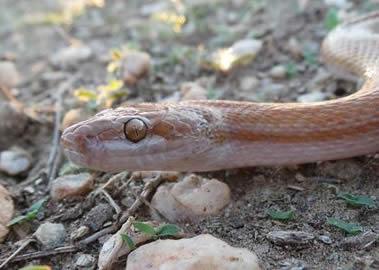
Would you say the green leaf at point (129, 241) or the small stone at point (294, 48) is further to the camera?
the small stone at point (294, 48)

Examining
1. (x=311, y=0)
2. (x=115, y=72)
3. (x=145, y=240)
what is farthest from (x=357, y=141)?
(x=311, y=0)

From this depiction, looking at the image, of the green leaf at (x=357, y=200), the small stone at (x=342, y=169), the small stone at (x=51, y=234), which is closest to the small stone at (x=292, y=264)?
the green leaf at (x=357, y=200)

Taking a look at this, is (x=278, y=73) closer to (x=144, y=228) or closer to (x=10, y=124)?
(x=10, y=124)

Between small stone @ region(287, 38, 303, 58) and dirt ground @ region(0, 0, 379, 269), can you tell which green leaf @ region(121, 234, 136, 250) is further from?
small stone @ region(287, 38, 303, 58)

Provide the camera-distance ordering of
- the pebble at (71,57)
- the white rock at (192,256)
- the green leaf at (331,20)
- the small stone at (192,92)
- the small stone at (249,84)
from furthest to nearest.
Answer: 1. the pebble at (71,57)
2. the green leaf at (331,20)
3. the small stone at (249,84)
4. the small stone at (192,92)
5. the white rock at (192,256)

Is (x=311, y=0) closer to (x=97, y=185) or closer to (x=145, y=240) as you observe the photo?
(x=97, y=185)

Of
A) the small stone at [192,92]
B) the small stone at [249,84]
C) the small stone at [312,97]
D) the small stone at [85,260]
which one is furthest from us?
the small stone at [249,84]

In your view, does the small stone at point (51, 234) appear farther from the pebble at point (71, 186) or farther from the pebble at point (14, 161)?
the pebble at point (14, 161)

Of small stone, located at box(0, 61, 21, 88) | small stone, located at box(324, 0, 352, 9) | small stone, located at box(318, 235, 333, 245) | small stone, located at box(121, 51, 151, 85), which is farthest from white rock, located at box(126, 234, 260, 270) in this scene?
small stone, located at box(324, 0, 352, 9)
